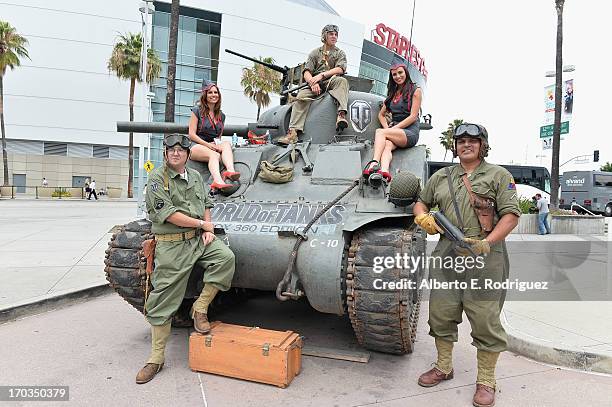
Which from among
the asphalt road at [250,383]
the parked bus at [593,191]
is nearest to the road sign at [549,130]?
the parked bus at [593,191]

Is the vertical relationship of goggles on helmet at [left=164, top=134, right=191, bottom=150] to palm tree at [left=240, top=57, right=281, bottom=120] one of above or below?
below

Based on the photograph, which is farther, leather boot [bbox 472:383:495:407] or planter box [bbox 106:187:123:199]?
planter box [bbox 106:187:123:199]

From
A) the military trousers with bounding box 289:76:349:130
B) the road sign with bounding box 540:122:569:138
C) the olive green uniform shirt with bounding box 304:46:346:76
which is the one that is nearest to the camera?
the military trousers with bounding box 289:76:349:130

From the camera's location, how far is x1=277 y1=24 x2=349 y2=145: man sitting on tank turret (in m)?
5.91

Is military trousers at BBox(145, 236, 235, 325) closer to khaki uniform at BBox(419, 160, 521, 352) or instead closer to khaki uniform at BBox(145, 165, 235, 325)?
khaki uniform at BBox(145, 165, 235, 325)

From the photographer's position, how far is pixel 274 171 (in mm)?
5039

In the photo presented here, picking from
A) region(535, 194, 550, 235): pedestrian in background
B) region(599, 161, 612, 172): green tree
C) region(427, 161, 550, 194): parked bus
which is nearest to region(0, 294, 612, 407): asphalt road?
region(535, 194, 550, 235): pedestrian in background

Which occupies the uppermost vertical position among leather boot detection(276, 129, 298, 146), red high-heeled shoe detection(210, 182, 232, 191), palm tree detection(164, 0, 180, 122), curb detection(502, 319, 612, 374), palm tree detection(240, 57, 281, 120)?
palm tree detection(240, 57, 281, 120)

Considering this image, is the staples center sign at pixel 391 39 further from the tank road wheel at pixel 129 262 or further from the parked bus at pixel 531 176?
the tank road wheel at pixel 129 262

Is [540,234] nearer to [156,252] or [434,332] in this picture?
[434,332]

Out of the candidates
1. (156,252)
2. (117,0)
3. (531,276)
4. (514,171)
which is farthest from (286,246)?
(117,0)

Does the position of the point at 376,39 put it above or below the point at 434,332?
above

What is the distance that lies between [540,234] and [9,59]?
3143 centimetres

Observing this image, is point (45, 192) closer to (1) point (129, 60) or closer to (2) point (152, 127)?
(1) point (129, 60)
